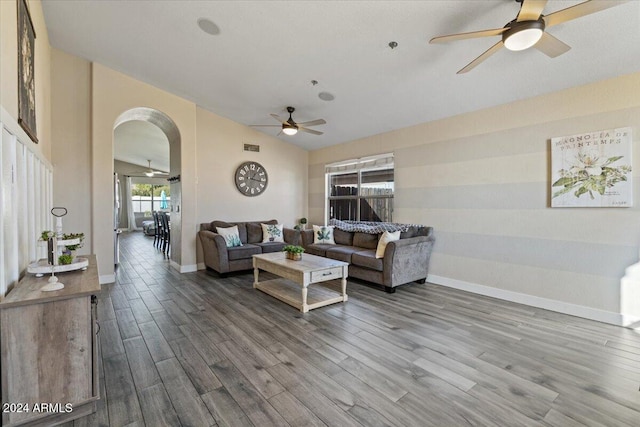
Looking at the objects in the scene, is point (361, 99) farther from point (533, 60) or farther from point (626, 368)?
point (626, 368)

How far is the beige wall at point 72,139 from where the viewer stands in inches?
168

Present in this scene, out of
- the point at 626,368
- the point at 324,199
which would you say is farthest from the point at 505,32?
the point at 324,199

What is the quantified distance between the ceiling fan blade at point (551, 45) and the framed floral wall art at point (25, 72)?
396 cm

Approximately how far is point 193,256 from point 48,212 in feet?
7.46

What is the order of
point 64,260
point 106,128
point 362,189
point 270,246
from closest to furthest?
1. point 64,260
2. point 106,128
3. point 270,246
4. point 362,189

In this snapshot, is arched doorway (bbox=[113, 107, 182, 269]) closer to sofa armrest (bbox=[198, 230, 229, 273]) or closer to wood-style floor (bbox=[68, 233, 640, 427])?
sofa armrest (bbox=[198, 230, 229, 273])

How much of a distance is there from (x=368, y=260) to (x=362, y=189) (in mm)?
2117

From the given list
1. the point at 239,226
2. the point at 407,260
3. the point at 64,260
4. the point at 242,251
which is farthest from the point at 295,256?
the point at 64,260

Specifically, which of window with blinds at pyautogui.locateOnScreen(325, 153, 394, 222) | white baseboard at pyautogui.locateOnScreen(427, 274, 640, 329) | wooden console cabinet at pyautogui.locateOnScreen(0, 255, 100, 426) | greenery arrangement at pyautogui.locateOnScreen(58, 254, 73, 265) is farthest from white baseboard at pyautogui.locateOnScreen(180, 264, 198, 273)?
white baseboard at pyautogui.locateOnScreen(427, 274, 640, 329)

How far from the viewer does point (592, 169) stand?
322 centimetres

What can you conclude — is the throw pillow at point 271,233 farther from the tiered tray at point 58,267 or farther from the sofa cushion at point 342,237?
the tiered tray at point 58,267

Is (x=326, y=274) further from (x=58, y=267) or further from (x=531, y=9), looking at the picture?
(x=531, y=9)

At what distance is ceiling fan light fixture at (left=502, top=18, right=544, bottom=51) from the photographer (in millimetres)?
2004

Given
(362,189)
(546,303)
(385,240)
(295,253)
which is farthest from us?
(362,189)
